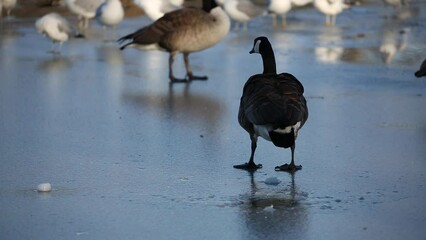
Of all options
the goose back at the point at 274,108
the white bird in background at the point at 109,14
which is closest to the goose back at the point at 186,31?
the white bird in background at the point at 109,14

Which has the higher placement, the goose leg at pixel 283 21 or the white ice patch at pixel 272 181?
the white ice patch at pixel 272 181

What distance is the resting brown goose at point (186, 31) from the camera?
1362 centimetres

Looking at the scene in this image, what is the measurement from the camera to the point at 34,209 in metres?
6.69

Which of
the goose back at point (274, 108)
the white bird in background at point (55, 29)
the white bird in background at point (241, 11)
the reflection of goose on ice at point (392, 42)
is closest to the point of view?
the goose back at point (274, 108)

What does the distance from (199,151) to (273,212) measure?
7.25 ft

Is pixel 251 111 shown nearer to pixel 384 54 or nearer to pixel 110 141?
pixel 110 141

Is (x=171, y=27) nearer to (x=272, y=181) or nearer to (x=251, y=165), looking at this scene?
(x=251, y=165)

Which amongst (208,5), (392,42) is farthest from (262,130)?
(392,42)

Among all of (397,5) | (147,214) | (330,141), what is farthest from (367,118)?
(397,5)

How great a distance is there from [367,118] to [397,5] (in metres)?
14.2

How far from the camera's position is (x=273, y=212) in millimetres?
6582

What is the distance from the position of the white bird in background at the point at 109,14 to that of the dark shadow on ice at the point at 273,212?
11.7m

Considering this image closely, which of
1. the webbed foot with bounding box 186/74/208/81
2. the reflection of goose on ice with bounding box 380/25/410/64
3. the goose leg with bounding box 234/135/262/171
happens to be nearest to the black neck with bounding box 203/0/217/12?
the webbed foot with bounding box 186/74/208/81

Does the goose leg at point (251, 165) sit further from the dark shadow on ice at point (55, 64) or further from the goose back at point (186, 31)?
the dark shadow on ice at point (55, 64)
